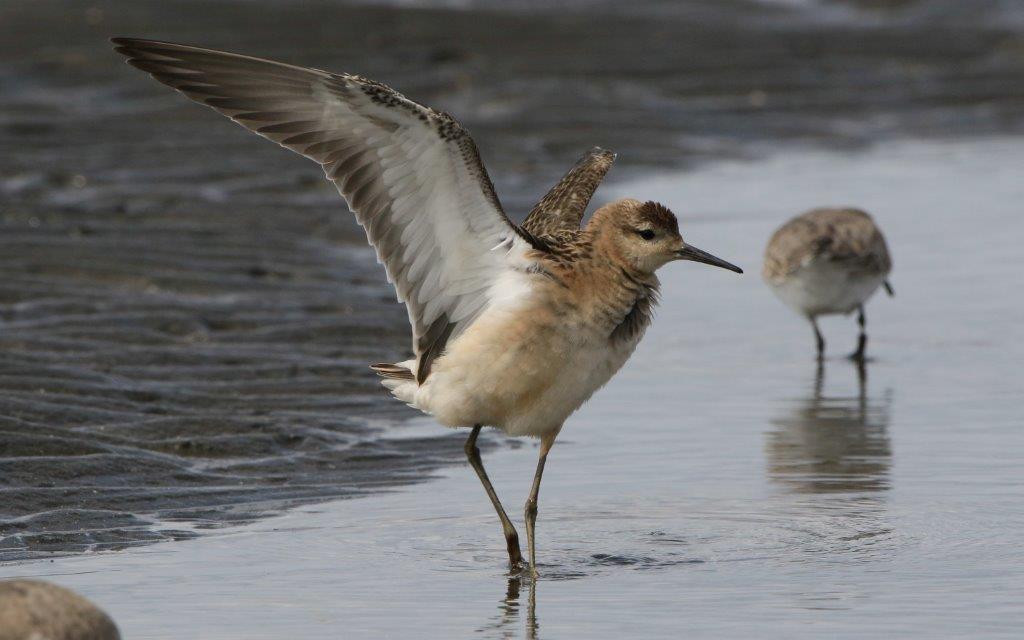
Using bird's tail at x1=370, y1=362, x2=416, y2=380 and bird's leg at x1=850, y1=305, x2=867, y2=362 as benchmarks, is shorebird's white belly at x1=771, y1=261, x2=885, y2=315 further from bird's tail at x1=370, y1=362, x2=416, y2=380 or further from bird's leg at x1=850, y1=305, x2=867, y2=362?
bird's tail at x1=370, y1=362, x2=416, y2=380

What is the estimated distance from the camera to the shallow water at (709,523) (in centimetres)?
605

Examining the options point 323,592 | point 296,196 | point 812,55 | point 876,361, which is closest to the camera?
point 323,592

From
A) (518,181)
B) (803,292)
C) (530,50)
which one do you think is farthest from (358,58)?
(803,292)

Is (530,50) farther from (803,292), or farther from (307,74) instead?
(307,74)

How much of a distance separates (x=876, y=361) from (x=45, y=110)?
9242 mm

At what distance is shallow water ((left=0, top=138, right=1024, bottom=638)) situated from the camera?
19.8ft

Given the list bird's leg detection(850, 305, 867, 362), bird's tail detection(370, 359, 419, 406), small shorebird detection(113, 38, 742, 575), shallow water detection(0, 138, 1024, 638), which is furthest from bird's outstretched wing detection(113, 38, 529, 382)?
bird's leg detection(850, 305, 867, 362)

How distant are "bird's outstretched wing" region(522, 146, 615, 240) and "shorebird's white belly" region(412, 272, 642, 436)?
3.78 ft

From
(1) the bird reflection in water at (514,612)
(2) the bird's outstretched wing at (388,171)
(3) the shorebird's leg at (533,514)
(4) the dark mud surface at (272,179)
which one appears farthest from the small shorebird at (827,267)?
(1) the bird reflection in water at (514,612)

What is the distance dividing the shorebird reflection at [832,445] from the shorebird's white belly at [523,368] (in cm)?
134

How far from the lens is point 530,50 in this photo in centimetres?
2080

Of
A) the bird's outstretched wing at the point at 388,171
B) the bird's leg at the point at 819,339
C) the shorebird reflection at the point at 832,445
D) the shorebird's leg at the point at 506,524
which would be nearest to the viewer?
the bird's outstretched wing at the point at 388,171

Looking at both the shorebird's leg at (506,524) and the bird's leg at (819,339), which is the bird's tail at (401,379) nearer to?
the shorebird's leg at (506,524)

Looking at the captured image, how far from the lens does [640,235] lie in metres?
7.04
